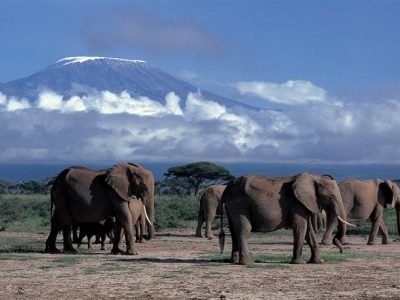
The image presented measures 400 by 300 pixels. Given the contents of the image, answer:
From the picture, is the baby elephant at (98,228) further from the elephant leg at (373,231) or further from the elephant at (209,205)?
the elephant at (209,205)

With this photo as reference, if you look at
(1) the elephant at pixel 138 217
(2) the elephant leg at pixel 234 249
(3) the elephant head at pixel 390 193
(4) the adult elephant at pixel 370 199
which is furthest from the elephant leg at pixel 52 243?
(3) the elephant head at pixel 390 193

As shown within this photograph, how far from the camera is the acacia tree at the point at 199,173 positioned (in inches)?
3312

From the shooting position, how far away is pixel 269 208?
19.9 meters

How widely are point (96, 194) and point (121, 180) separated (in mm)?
657

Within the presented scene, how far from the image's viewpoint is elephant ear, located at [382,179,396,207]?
2884 cm

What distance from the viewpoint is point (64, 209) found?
76.3 ft

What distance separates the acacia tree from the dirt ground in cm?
5964

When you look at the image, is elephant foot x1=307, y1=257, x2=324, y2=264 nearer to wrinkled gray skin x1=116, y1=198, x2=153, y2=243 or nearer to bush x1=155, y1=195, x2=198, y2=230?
wrinkled gray skin x1=116, y1=198, x2=153, y2=243

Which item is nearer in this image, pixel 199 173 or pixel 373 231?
pixel 373 231

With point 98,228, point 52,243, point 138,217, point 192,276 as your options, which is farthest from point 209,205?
point 192,276

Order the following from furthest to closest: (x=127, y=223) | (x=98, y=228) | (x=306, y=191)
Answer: (x=98, y=228) → (x=127, y=223) → (x=306, y=191)

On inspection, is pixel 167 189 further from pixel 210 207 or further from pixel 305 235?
pixel 305 235

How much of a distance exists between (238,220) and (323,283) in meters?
3.62

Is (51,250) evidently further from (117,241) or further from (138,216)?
(138,216)
